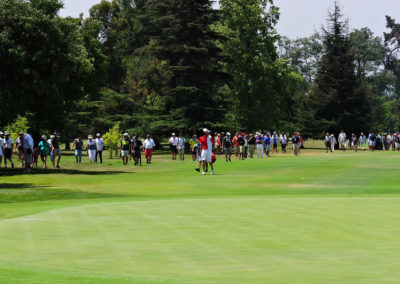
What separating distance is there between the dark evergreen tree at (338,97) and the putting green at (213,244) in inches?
2756

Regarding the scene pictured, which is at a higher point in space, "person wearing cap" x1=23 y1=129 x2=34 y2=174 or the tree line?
the tree line

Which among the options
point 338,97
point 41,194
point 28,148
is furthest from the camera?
point 338,97

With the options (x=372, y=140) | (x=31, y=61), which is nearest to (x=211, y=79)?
(x=372, y=140)

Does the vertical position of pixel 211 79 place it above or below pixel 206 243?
above

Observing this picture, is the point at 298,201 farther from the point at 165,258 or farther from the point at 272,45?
the point at 272,45

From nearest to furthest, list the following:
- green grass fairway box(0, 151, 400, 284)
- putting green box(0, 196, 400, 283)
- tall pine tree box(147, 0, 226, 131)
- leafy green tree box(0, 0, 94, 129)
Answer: green grass fairway box(0, 151, 400, 284), putting green box(0, 196, 400, 283), leafy green tree box(0, 0, 94, 129), tall pine tree box(147, 0, 226, 131)

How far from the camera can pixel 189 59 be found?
2753 inches

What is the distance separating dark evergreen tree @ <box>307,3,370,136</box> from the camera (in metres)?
84.0

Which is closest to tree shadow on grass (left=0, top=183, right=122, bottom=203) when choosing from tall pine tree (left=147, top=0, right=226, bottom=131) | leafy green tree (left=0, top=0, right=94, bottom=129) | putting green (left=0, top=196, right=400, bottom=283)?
putting green (left=0, top=196, right=400, bottom=283)

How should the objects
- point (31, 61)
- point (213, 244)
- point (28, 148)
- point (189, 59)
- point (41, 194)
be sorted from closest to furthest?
point (213, 244), point (41, 194), point (28, 148), point (31, 61), point (189, 59)

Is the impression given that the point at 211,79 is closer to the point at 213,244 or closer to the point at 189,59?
the point at 189,59

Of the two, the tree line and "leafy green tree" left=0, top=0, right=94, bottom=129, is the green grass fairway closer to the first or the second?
"leafy green tree" left=0, top=0, right=94, bottom=129

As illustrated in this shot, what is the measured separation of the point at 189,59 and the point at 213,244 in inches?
2393

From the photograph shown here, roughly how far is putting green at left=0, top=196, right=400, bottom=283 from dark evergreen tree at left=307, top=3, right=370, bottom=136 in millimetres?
69992
